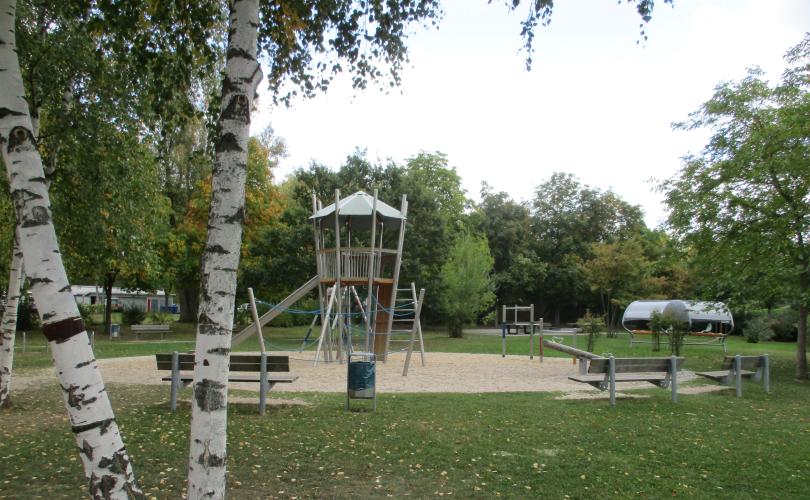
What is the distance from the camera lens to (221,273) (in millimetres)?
3568

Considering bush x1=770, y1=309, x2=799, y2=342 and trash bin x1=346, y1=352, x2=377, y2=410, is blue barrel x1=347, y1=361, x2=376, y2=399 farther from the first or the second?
bush x1=770, y1=309, x2=799, y2=342

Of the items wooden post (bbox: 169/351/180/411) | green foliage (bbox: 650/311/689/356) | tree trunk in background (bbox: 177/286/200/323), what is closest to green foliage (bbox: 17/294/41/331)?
tree trunk in background (bbox: 177/286/200/323)

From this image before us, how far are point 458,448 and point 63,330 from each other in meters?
4.09

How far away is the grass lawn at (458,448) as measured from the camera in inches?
199

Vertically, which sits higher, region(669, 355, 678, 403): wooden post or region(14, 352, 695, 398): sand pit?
region(669, 355, 678, 403): wooden post

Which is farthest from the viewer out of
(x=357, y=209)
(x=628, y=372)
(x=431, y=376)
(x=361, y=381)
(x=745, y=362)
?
(x=357, y=209)

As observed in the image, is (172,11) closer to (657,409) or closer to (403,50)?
(403,50)

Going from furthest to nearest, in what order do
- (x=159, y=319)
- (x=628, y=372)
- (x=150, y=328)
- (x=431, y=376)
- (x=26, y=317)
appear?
(x=159, y=319)
(x=26, y=317)
(x=150, y=328)
(x=431, y=376)
(x=628, y=372)

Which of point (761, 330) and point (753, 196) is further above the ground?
point (753, 196)

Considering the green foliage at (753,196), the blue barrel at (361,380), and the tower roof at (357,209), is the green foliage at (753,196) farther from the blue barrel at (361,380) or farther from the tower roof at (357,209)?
the blue barrel at (361,380)

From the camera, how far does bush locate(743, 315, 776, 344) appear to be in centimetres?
2900

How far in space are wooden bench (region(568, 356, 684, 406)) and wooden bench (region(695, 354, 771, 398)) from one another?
630 mm

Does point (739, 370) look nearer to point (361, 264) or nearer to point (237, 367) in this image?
point (237, 367)

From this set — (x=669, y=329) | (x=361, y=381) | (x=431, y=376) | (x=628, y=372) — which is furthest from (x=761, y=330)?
(x=361, y=381)
